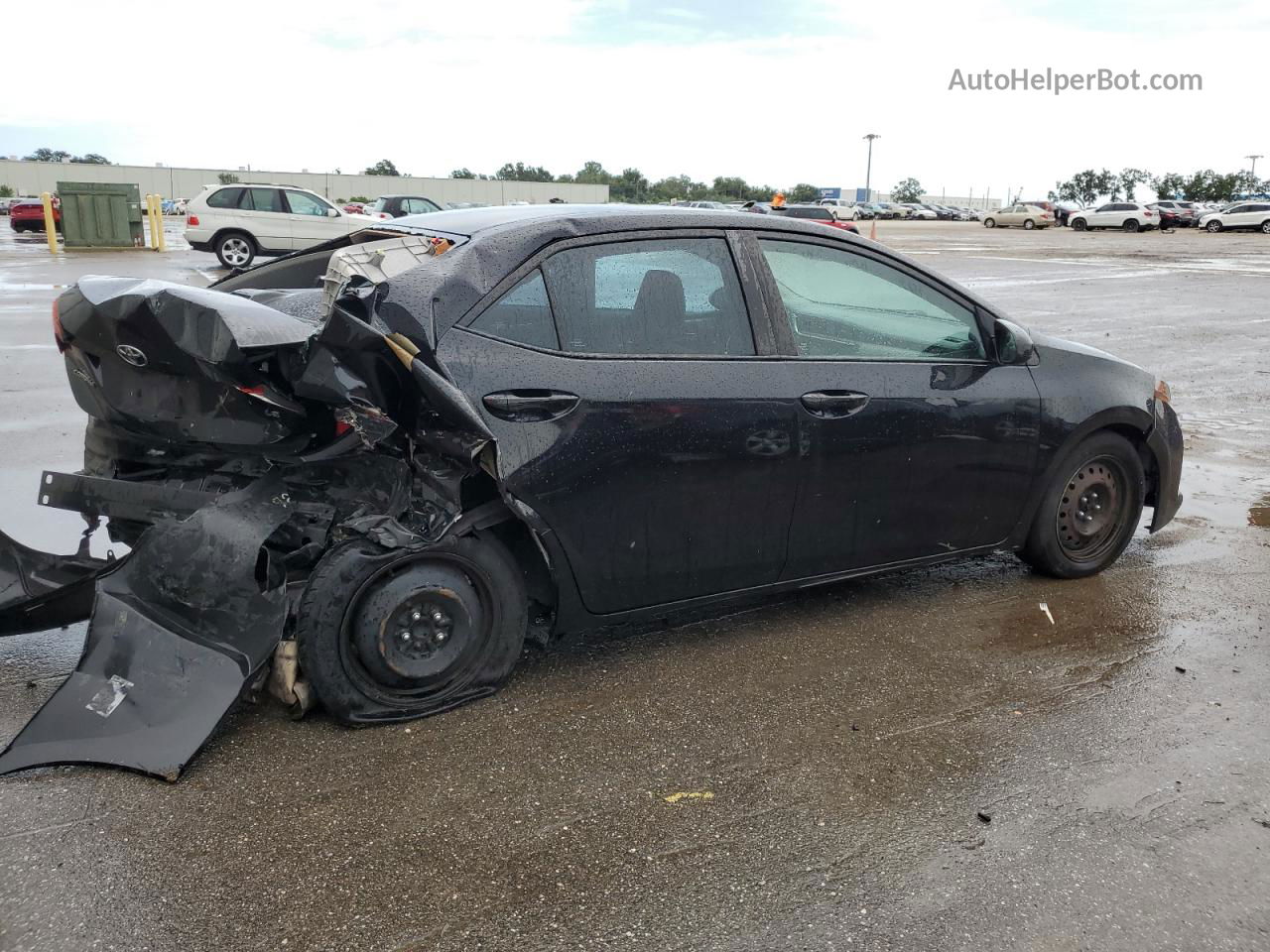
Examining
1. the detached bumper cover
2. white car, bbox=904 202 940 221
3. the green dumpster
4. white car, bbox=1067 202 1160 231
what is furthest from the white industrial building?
the detached bumper cover

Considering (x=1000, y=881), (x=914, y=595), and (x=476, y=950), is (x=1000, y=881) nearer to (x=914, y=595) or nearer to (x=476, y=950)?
(x=476, y=950)

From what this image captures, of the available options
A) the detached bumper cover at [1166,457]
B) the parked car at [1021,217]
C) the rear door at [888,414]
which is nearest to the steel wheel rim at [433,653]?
the rear door at [888,414]

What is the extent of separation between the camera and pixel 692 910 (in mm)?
2662

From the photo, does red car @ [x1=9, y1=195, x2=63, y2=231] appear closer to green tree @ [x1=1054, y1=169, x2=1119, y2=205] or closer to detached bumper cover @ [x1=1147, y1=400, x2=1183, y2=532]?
detached bumper cover @ [x1=1147, y1=400, x2=1183, y2=532]

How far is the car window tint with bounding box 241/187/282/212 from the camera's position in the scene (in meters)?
21.9

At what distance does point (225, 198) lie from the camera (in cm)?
2164

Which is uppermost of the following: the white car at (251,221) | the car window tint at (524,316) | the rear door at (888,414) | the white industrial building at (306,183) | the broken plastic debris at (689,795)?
the white industrial building at (306,183)

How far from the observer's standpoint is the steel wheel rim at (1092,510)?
4.89 metres

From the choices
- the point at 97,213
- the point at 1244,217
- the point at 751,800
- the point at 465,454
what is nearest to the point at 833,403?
the point at 465,454

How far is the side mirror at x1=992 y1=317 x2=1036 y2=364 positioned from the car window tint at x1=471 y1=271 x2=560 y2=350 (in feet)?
6.59

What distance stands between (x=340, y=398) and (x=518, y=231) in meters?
0.88

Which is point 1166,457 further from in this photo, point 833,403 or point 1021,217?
point 1021,217

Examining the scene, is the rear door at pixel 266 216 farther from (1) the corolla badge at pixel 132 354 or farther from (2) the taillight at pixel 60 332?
(1) the corolla badge at pixel 132 354

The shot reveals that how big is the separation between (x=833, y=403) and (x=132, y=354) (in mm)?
2451
